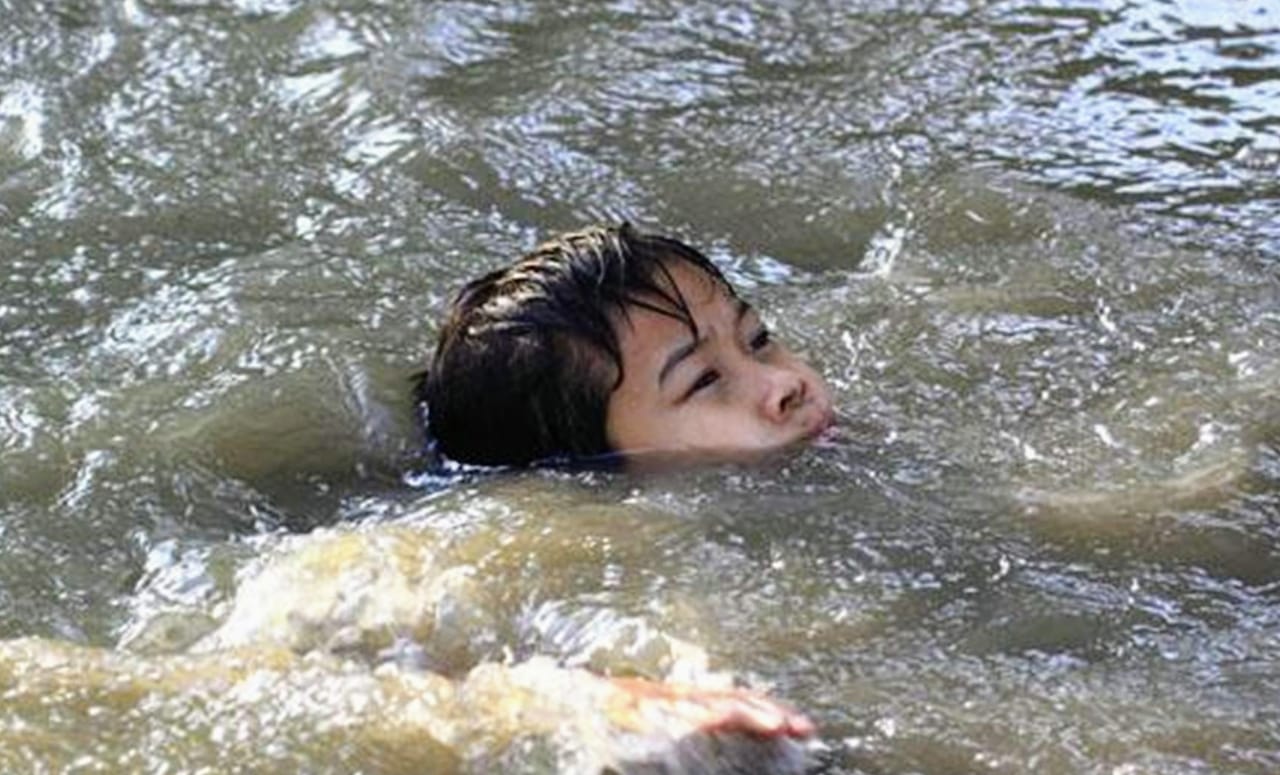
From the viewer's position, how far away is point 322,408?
145 inches

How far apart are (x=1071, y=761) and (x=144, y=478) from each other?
1595 mm

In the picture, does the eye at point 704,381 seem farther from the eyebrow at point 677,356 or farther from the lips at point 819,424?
the lips at point 819,424

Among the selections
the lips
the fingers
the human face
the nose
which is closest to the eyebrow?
the human face

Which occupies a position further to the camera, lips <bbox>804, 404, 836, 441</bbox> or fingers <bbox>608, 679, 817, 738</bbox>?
lips <bbox>804, 404, 836, 441</bbox>

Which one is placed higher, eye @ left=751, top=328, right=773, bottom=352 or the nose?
eye @ left=751, top=328, right=773, bottom=352

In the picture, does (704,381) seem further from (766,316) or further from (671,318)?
(766,316)

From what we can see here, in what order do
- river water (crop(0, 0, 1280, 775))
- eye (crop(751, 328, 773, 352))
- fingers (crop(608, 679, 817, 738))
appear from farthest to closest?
eye (crop(751, 328, 773, 352)) → river water (crop(0, 0, 1280, 775)) → fingers (crop(608, 679, 817, 738))

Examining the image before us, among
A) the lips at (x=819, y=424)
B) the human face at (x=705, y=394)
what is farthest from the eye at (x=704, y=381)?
the lips at (x=819, y=424)

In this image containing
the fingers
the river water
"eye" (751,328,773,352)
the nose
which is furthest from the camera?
"eye" (751,328,773,352)

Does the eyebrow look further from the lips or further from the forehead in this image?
the lips

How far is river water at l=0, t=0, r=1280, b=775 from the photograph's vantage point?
2736 mm

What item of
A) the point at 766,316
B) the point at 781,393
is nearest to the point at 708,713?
the point at 781,393

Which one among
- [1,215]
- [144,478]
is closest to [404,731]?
[144,478]

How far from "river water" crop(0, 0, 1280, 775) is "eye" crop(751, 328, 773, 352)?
0.67 ft
